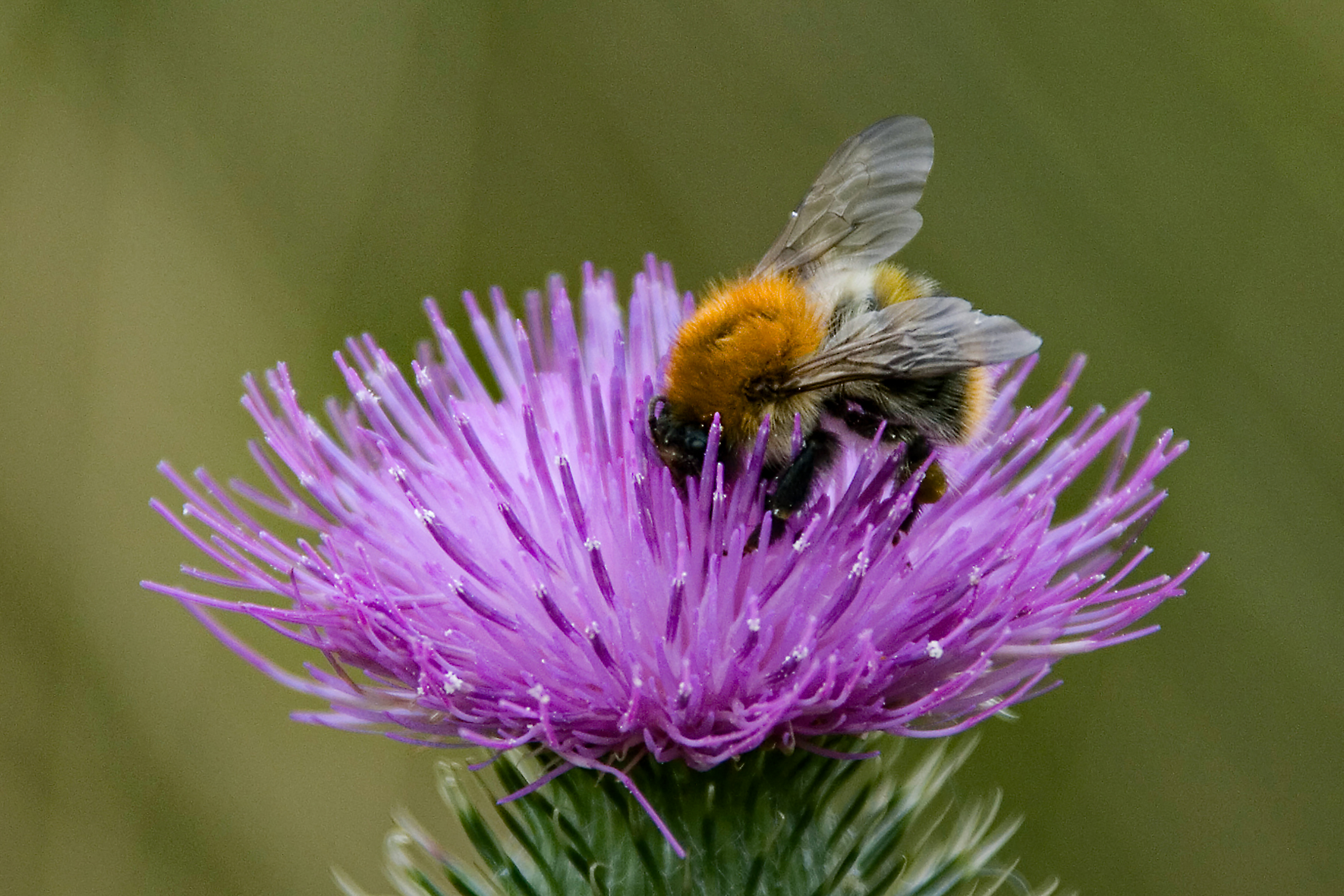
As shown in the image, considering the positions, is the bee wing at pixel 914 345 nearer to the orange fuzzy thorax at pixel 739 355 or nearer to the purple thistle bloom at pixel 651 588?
the orange fuzzy thorax at pixel 739 355

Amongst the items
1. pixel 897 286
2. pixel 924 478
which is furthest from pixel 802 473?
pixel 897 286

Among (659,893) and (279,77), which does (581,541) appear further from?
(279,77)

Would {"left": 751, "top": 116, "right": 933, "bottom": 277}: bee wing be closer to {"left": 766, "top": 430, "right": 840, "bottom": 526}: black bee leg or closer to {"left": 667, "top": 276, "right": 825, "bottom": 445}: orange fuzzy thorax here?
{"left": 667, "top": 276, "right": 825, "bottom": 445}: orange fuzzy thorax

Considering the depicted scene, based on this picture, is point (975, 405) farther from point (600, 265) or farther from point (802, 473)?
point (600, 265)

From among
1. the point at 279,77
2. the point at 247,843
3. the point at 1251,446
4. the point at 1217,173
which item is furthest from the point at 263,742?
the point at 1217,173

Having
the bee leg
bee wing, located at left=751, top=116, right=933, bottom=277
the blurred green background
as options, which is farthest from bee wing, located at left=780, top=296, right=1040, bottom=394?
the blurred green background

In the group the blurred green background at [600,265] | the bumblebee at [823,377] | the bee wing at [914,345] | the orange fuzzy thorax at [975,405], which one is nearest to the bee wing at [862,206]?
the bumblebee at [823,377]
